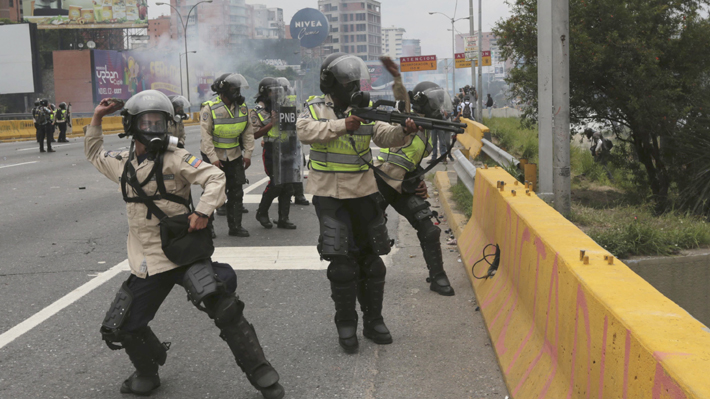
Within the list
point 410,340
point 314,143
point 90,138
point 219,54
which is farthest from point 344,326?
point 219,54

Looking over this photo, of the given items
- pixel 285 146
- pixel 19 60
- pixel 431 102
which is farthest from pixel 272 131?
pixel 19 60

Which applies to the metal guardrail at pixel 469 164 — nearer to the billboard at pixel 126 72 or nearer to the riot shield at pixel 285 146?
the riot shield at pixel 285 146

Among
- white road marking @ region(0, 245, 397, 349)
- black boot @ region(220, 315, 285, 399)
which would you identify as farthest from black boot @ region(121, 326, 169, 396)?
white road marking @ region(0, 245, 397, 349)

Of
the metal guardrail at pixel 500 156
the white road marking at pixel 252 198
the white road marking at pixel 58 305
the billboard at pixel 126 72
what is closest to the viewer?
the white road marking at pixel 58 305

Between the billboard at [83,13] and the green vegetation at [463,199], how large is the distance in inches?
2888

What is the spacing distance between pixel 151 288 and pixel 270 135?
6.02 metres

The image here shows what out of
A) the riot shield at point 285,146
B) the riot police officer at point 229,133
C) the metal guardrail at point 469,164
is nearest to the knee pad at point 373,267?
the metal guardrail at point 469,164

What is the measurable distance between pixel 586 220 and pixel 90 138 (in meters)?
4.50

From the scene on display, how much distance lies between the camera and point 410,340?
5.00 meters

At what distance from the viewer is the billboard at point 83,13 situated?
74.1 metres

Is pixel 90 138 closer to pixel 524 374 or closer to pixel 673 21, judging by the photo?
pixel 524 374

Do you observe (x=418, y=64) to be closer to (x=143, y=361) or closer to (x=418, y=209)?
(x=418, y=209)

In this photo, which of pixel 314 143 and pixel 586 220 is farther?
pixel 586 220

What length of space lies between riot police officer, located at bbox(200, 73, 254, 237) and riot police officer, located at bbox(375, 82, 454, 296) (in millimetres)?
2897
